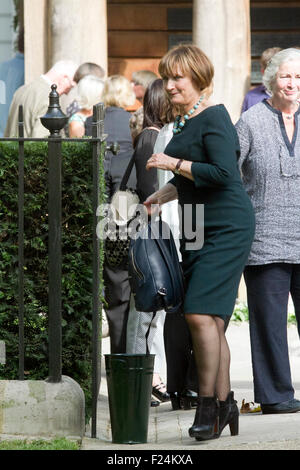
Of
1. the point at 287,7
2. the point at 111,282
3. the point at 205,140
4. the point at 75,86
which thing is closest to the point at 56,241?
the point at 205,140

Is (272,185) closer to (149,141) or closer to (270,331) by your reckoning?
(270,331)

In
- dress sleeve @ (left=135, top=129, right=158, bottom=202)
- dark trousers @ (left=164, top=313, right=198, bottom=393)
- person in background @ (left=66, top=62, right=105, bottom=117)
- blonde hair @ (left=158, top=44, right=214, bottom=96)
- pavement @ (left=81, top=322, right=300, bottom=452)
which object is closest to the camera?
pavement @ (left=81, top=322, right=300, bottom=452)

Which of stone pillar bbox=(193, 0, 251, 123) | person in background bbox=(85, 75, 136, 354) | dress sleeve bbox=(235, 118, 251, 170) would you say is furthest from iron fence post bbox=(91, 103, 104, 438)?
stone pillar bbox=(193, 0, 251, 123)

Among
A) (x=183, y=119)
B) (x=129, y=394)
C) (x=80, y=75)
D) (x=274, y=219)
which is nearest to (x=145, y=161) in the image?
(x=274, y=219)

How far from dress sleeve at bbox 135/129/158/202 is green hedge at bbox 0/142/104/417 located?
4.38 ft

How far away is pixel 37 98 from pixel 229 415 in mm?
3950

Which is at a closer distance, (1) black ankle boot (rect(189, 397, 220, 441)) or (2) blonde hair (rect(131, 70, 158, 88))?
(1) black ankle boot (rect(189, 397, 220, 441))

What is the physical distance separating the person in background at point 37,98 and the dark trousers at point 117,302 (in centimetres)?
152

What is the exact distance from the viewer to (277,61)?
6.02 metres

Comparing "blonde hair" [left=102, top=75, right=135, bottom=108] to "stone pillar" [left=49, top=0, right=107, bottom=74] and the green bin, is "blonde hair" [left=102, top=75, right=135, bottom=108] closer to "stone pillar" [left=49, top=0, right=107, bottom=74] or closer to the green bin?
"stone pillar" [left=49, top=0, right=107, bottom=74]

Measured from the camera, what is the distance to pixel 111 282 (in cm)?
721

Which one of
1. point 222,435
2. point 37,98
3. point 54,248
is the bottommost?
point 222,435

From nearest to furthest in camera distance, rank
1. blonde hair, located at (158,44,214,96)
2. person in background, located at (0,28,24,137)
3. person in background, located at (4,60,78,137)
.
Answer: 1. blonde hair, located at (158,44,214,96)
2. person in background, located at (4,60,78,137)
3. person in background, located at (0,28,24,137)

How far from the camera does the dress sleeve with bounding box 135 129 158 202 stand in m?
6.76
